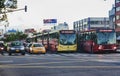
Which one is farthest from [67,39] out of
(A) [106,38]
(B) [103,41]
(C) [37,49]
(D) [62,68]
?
(D) [62,68]

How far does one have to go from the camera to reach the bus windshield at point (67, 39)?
60.4 meters

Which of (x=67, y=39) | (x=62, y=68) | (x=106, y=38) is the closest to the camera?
(x=62, y=68)

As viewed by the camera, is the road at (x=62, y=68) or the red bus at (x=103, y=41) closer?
the road at (x=62, y=68)

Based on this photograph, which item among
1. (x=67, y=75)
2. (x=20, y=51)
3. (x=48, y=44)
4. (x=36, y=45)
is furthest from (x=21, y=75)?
(x=48, y=44)

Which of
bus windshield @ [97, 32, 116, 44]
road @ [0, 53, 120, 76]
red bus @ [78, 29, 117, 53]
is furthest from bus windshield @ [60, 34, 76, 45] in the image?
road @ [0, 53, 120, 76]

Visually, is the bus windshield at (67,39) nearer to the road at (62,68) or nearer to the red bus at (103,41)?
the red bus at (103,41)

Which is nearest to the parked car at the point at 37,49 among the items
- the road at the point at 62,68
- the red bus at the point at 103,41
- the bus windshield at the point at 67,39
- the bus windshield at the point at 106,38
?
the bus windshield at the point at 67,39

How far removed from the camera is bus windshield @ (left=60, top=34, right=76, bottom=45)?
6041 centimetres

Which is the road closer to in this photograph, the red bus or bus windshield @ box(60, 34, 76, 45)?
the red bus

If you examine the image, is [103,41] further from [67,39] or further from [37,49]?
[37,49]

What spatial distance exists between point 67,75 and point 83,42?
133 ft

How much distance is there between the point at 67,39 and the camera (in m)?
60.6

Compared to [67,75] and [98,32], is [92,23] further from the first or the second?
[67,75]

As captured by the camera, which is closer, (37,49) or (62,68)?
(62,68)
